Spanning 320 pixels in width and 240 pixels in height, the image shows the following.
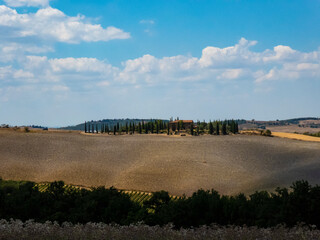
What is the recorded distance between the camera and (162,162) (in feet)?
322

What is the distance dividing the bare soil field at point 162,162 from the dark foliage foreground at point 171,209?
45889 millimetres

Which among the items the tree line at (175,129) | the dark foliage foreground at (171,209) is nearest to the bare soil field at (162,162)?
the tree line at (175,129)

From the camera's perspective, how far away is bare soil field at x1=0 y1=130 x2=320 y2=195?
82.1 m

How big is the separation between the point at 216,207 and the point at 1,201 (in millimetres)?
17323

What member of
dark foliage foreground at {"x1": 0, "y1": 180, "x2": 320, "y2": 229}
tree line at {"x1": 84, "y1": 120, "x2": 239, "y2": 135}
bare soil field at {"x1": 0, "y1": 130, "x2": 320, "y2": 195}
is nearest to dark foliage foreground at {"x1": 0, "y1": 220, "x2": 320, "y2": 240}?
dark foliage foreground at {"x1": 0, "y1": 180, "x2": 320, "y2": 229}

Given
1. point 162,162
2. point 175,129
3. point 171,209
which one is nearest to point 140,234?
point 171,209

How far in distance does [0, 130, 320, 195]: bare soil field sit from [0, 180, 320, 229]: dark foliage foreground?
4589cm

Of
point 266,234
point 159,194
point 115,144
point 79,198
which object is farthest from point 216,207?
point 115,144

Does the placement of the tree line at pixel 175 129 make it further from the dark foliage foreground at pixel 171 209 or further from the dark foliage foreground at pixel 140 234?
the dark foliage foreground at pixel 140 234

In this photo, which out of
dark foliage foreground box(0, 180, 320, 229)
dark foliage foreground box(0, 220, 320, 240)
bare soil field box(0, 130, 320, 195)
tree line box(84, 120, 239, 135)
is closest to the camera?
dark foliage foreground box(0, 220, 320, 240)

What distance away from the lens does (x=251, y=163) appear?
9819cm

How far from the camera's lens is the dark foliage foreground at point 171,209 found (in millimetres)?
24656

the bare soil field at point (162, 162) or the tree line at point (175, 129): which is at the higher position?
the tree line at point (175, 129)

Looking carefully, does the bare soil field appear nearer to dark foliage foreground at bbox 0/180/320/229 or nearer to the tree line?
the tree line
